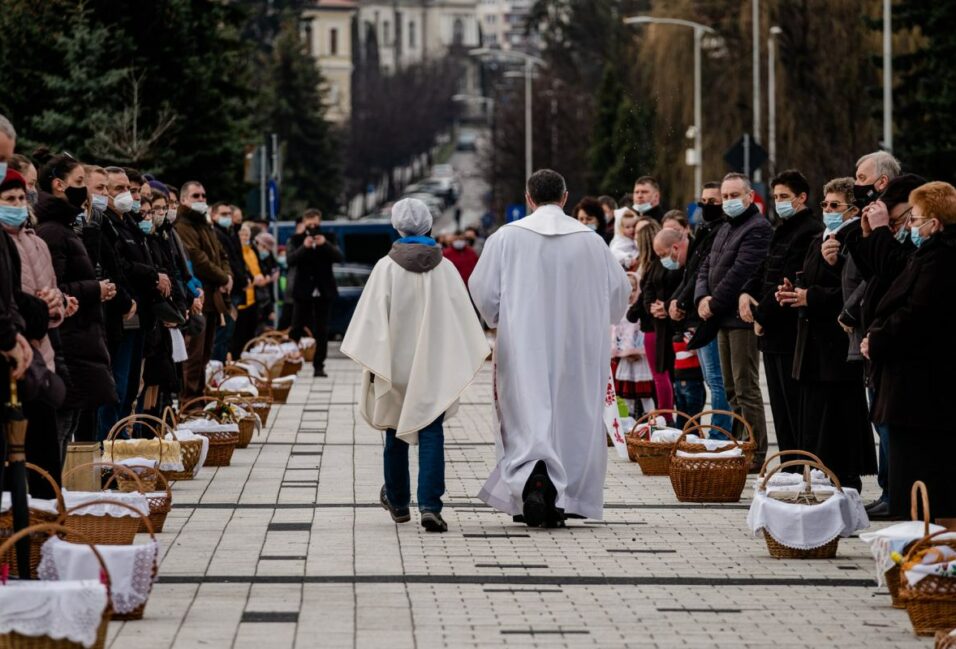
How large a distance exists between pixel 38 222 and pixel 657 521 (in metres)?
3.89

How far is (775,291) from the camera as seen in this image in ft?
46.5

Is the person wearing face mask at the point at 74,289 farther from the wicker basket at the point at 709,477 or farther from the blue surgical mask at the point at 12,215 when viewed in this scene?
the wicker basket at the point at 709,477

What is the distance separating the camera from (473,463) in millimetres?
16812

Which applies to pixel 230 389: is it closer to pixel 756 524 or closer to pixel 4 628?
pixel 756 524

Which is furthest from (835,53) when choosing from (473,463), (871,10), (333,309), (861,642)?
(861,642)

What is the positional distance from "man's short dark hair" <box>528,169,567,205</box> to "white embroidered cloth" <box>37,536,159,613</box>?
4.73 metres

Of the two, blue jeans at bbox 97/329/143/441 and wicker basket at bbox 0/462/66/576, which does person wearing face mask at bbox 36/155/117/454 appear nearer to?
wicker basket at bbox 0/462/66/576

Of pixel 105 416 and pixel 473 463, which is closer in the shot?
pixel 105 416

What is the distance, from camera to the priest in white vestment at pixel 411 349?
41.3ft

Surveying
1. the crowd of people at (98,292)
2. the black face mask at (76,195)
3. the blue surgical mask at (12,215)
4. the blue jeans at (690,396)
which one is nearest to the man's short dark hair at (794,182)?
the blue jeans at (690,396)

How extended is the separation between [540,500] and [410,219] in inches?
70.2

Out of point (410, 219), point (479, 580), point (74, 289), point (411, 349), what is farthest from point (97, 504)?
Answer: point (410, 219)

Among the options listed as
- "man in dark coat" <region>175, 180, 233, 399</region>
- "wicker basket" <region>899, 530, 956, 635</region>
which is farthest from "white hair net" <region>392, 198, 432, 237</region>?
"man in dark coat" <region>175, 180, 233, 399</region>

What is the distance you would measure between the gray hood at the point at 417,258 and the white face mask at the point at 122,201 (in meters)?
2.80
